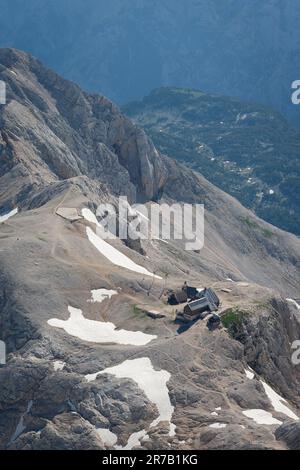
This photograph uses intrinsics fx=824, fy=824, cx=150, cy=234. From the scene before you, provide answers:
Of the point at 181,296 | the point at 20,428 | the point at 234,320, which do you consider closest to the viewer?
the point at 20,428

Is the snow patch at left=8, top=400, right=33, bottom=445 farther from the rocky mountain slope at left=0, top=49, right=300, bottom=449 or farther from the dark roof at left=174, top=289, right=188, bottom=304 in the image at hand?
the dark roof at left=174, top=289, right=188, bottom=304

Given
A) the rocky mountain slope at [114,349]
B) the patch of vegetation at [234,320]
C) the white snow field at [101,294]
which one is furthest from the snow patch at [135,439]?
→ the white snow field at [101,294]

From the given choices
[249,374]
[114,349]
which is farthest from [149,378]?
[249,374]

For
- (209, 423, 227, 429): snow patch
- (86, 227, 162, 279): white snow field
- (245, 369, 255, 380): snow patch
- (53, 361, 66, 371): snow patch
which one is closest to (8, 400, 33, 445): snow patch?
(53, 361, 66, 371): snow patch

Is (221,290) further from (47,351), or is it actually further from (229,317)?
(47,351)

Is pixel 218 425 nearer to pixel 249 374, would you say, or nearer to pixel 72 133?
pixel 249 374
